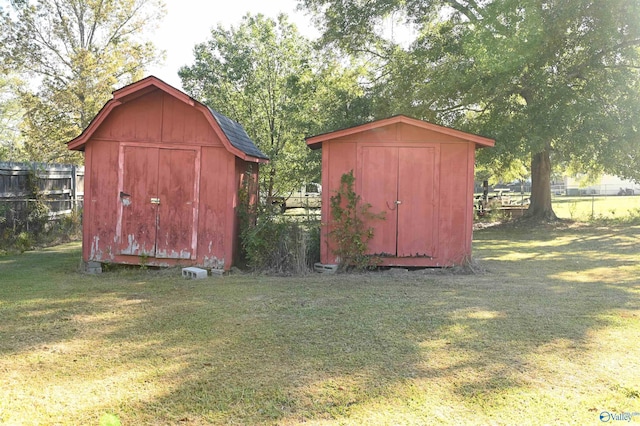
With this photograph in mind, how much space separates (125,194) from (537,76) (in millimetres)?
12537

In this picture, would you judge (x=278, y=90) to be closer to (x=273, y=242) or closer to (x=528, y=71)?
(x=528, y=71)

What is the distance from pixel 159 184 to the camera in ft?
31.1

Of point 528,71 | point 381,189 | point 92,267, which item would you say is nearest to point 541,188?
point 528,71

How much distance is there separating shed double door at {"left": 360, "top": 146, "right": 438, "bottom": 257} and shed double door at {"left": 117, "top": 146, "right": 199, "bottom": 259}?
Result: 335 cm

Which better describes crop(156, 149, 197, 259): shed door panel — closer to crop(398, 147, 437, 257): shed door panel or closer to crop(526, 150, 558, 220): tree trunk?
crop(398, 147, 437, 257): shed door panel

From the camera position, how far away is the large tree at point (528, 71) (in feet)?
49.3

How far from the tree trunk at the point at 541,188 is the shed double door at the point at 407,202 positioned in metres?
12.1

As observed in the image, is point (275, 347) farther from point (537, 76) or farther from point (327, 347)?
point (537, 76)

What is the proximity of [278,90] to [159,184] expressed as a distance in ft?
37.4

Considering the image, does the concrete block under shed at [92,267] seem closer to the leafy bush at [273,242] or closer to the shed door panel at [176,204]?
the shed door panel at [176,204]

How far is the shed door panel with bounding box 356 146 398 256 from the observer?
9.80 metres

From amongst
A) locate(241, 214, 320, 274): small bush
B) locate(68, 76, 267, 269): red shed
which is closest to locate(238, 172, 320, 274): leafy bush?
locate(241, 214, 320, 274): small bush

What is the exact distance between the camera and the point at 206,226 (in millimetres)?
9453

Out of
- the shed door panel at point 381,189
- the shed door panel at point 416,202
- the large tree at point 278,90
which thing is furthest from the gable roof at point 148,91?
the large tree at point 278,90
